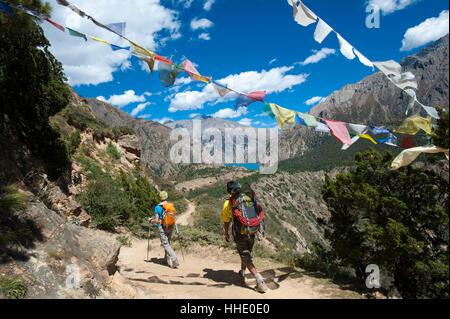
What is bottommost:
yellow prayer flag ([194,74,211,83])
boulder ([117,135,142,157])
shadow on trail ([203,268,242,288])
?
shadow on trail ([203,268,242,288])

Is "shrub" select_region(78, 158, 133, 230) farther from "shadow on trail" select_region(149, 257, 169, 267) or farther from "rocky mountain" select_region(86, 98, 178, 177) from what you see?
"rocky mountain" select_region(86, 98, 178, 177)

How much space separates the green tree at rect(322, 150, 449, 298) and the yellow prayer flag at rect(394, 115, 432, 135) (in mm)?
1685

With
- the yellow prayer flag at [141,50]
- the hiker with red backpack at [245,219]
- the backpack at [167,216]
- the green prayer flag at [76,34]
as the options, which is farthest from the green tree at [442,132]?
the green prayer flag at [76,34]

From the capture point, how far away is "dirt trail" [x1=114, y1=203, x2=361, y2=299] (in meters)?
4.54

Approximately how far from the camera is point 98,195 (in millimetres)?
10953

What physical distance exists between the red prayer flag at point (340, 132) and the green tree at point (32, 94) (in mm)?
7193

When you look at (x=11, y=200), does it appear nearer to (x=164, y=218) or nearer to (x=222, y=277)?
(x=164, y=218)

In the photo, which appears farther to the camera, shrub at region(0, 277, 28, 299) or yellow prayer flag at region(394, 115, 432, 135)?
yellow prayer flag at region(394, 115, 432, 135)

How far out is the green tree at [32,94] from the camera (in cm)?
721

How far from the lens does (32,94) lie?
27.0 ft

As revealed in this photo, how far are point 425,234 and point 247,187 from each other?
4.06 m

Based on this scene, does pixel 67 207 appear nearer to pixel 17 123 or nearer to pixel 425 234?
→ pixel 17 123

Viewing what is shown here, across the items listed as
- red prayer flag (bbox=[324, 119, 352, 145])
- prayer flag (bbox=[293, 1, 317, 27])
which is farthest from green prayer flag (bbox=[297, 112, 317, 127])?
prayer flag (bbox=[293, 1, 317, 27])

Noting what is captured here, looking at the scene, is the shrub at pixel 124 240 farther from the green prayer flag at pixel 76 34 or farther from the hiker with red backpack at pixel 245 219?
the green prayer flag at pixel 76 34
